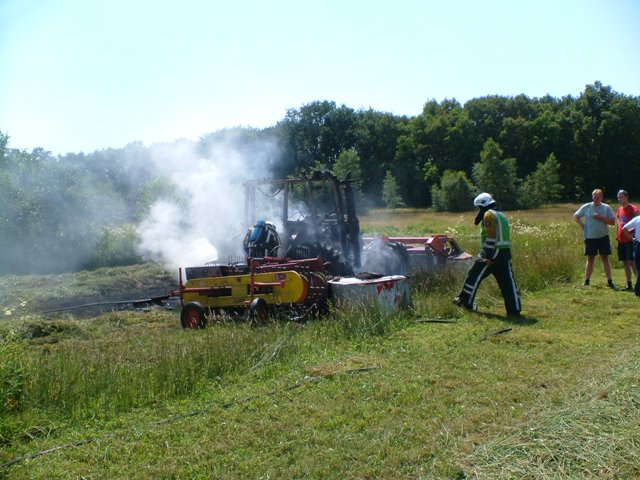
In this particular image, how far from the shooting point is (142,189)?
25.4m

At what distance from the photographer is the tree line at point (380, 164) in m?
21.5

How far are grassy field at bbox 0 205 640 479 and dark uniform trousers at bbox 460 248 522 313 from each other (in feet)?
1.40

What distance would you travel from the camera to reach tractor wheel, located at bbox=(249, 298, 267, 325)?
9219mm

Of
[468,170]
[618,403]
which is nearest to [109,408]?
[618,403]

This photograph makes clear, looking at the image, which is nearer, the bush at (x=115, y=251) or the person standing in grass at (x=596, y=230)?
the person standing in grass at (x=596, y=230)

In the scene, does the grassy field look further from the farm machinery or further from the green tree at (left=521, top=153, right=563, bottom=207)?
the green tree at (left=521, top=153, right=563, bottom=207)

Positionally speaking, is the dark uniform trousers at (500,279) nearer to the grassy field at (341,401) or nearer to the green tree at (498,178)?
the grassy field at (341,401)

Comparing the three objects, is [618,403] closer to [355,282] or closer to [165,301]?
[355,282]

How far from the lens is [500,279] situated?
9453mm

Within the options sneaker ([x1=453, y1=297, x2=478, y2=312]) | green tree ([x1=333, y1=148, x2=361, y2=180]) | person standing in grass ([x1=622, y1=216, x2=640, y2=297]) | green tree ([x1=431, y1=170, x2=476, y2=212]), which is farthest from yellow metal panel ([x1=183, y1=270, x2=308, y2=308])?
green tree ([x1=431, y1=170, x2=476, y2=212])

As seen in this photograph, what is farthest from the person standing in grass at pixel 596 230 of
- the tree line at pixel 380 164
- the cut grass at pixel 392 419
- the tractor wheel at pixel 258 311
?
the tree line at pixel 380 164

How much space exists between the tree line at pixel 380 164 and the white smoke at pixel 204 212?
757 mm

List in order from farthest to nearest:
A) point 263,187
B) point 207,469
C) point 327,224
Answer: point 263,187 < point 327,224 < point 207,469

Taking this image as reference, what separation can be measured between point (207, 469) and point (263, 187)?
827cm
